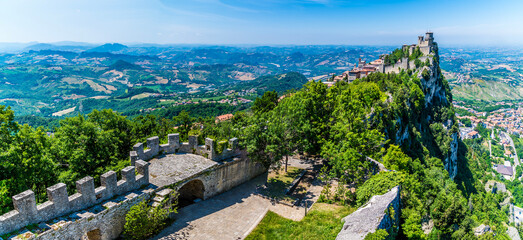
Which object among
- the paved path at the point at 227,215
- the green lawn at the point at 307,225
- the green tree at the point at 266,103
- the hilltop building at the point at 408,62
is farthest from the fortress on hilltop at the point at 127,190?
the hilltop building at the point at 408,62

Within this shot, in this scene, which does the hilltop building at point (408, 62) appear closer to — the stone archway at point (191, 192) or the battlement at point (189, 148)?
the battlement at point (189, 148)

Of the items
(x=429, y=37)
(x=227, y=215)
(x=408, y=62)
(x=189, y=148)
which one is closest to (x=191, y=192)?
(x=189, y=148)

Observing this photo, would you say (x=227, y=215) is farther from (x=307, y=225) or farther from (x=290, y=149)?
(x=290, y=149)

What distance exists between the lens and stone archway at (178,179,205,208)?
2072 centimetres

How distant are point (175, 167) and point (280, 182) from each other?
9239 millimetres

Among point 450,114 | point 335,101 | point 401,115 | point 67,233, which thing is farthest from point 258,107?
point 450,114

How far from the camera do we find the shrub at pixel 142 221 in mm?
14977

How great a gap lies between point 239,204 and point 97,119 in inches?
552

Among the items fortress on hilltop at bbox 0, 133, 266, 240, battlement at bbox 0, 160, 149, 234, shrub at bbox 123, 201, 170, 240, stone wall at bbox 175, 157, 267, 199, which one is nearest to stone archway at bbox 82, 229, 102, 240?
fortress on hilltop at bbox 0, 133, 266, 240

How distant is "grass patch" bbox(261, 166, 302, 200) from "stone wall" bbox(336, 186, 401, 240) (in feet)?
29.4

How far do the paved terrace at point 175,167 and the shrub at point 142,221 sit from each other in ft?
6.22

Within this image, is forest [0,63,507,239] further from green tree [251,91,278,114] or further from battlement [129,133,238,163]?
green tree [251,91,278,114]

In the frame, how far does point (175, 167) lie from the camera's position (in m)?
19.6

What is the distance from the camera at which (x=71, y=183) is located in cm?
1762
